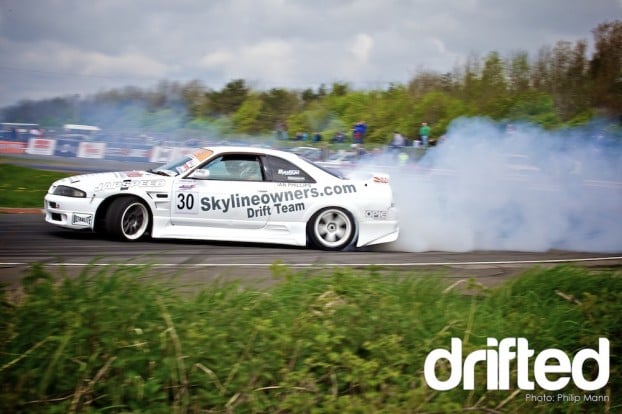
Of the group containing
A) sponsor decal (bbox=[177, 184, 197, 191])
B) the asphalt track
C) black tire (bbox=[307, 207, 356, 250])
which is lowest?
the asphalt track

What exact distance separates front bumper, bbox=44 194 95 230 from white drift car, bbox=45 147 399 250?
0.01m

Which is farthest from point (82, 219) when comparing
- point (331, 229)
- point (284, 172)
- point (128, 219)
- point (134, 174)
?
point (331, 229)

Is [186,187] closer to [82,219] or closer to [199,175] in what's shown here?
[199,175]

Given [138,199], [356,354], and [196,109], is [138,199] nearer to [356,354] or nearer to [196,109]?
[356,354]

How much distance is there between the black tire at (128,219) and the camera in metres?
10.7

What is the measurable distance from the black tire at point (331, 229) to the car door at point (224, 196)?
0.73 metres

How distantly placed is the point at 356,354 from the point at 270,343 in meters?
0.69

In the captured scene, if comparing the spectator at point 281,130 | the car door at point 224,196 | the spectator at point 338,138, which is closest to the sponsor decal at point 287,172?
the car door at point 224,196

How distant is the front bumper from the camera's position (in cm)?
1059

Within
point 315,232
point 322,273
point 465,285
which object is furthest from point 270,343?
point 315,232

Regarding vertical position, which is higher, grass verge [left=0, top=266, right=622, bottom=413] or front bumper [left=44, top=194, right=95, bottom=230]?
front bumper [left=44, top=194, right=95, bottom=230]

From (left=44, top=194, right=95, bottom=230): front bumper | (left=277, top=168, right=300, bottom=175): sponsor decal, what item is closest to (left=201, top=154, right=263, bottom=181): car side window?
(left=277, top=168, right=300, bottom=175): sponsor decal

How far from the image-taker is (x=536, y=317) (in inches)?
265

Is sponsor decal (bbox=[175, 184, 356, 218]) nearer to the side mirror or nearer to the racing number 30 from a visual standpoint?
the racing number 30
